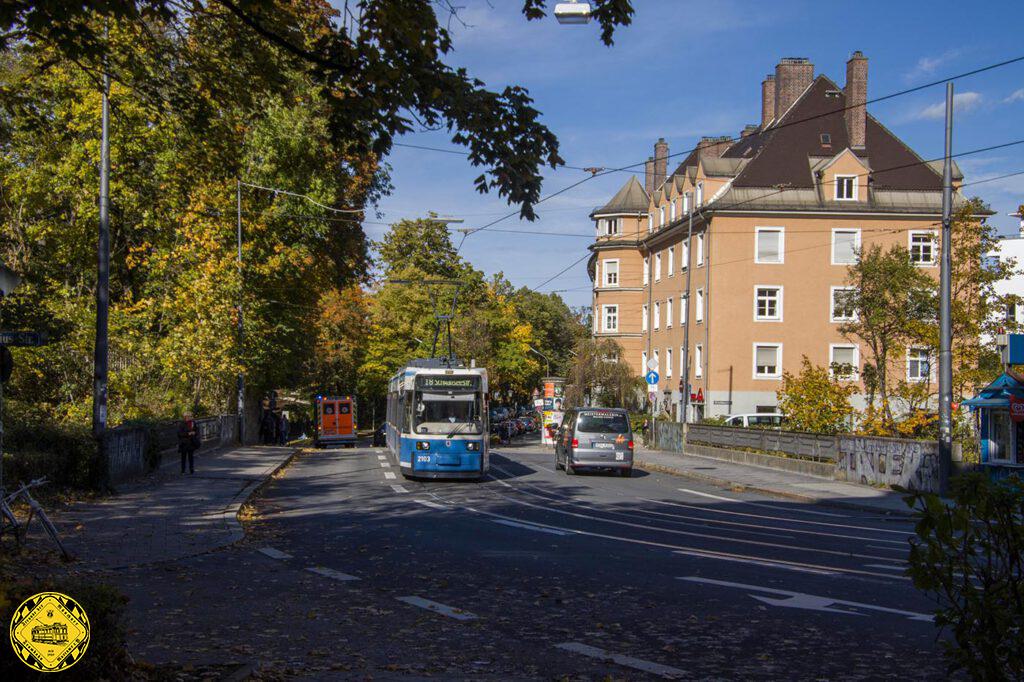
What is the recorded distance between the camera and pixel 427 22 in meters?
9.09

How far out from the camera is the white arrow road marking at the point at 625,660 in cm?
691

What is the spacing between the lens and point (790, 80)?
5797cm

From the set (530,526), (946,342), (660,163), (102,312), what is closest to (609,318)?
(660,163)

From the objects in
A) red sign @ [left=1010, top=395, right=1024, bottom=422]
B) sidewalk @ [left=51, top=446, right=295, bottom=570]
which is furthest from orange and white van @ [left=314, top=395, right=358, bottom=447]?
red sign @ [left=1010, top=395, right=1024, bottom=422]

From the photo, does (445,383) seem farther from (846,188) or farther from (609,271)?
(609,271)

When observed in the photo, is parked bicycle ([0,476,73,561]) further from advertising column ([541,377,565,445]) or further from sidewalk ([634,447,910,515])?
advertising column ([541,377,565,445])

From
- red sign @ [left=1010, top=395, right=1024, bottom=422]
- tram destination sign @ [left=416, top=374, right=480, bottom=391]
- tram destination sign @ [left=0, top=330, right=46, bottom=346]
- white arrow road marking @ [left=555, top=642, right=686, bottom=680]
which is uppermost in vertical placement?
tram destination sign @ [left=0, top=330, right=46, bottom=346]

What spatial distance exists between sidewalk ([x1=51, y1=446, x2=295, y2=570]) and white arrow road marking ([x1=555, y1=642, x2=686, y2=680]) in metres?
6.01

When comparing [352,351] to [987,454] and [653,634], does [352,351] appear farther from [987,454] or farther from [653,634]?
[653,634]

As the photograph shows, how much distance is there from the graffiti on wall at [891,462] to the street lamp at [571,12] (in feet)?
41.9

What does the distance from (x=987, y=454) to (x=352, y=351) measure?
47091 mm

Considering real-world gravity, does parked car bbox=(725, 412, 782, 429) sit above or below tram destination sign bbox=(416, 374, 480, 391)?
below

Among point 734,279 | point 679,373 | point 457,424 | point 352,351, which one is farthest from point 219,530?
→ point 352,351

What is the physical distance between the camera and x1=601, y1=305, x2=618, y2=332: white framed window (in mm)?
71931
